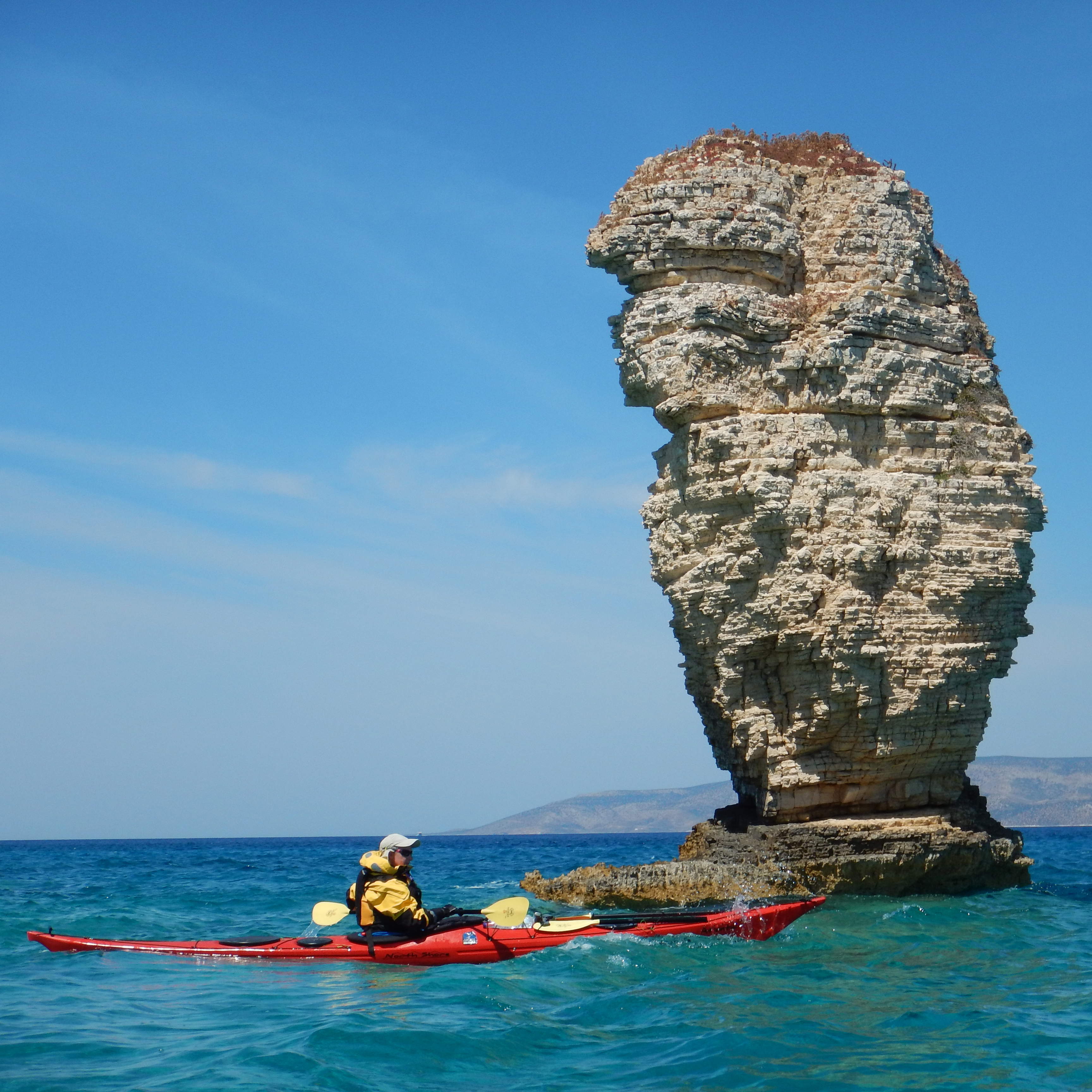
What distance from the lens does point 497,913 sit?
1341cm

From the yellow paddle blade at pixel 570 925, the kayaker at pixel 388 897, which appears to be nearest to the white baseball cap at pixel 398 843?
the kayaker at pixel 388 897

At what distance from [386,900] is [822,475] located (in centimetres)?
926

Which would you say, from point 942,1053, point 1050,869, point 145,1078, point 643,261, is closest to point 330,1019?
point 145,1078

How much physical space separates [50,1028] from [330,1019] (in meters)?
2.52

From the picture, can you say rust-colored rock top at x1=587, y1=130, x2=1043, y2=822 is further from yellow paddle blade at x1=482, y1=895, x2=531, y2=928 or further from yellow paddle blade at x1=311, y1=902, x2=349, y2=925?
yellow paddle blade at x1=311, y1=902, x2=349, y2=925

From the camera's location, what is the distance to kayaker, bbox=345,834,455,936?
42.5ft

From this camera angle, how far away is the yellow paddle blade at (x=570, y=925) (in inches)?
533

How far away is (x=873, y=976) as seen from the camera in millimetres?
12062

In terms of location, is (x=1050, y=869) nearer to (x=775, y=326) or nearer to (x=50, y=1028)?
(x=775, y=326)

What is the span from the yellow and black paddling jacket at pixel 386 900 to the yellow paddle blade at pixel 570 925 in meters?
1.46

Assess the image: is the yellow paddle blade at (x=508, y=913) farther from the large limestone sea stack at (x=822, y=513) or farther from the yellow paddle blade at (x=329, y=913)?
the large limestone sea stack at (x=822, y=513)

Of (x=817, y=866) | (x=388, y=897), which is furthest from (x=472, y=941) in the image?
(x=817, y=866)

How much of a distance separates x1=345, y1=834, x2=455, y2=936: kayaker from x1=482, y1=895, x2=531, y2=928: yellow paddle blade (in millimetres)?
784

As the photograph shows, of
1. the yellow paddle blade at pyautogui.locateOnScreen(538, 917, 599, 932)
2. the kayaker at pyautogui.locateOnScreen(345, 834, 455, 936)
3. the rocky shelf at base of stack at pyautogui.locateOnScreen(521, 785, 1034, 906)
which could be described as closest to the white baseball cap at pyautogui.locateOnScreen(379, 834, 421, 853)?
the kayaker at pyautogui.locateOnScreen(345, 834, 455, 936)
